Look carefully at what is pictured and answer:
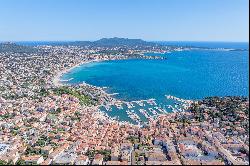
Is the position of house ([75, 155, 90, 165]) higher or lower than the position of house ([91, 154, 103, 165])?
lower

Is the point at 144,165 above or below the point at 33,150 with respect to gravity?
above

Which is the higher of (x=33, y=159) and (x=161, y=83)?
(x=161, y=83)

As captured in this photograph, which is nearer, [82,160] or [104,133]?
[82,160]

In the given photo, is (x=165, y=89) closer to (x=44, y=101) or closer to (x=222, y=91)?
(x=222, y=91)

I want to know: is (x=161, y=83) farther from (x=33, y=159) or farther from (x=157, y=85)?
(x=33, y=159)

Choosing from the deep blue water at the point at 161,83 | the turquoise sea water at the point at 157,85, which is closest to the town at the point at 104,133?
the turquoise sea water at the point at 157,85

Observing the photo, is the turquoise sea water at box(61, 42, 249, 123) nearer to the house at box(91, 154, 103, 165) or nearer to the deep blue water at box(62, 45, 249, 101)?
the deep blue water at box(62, 45, 249, 101)

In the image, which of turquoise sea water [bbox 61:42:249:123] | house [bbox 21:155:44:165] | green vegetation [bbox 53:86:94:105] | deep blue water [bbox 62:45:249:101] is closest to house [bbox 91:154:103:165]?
house [bbox 21:155:44:165]

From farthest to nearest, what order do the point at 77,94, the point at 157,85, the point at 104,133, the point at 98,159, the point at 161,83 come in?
the point at 161,83
the point at 157,85
the point at 77,94
the point at 104,133
the point at 98,159

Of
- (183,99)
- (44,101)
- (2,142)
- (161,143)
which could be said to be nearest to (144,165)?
(161,143)

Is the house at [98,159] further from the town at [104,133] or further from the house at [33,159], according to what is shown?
the house at [33,159]

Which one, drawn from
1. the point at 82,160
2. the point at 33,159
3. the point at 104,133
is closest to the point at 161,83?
the point at 104,133
